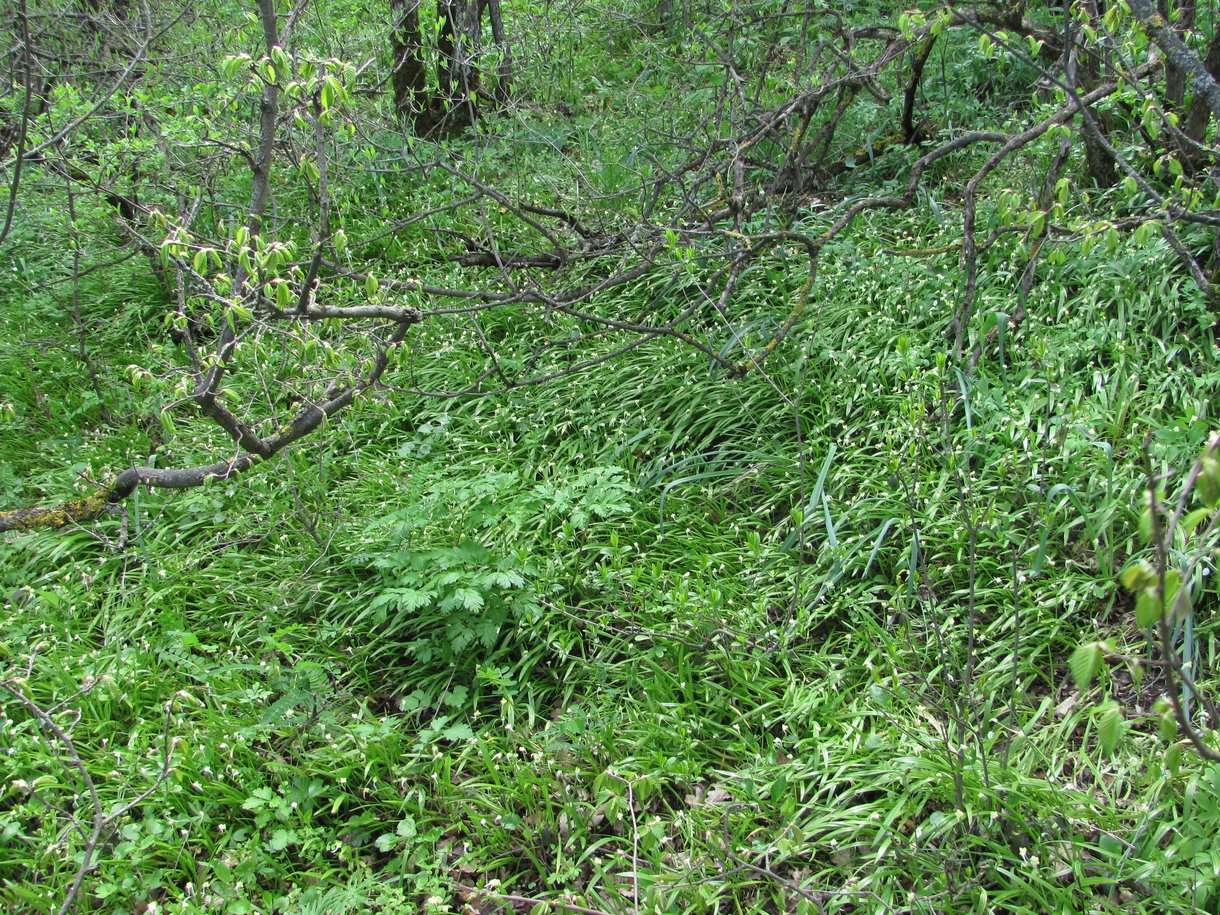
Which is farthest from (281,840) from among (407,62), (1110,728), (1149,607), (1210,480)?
(407,62)

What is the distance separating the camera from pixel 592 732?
2854mm

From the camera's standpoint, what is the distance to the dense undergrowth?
243cm

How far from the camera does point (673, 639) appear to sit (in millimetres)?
3023

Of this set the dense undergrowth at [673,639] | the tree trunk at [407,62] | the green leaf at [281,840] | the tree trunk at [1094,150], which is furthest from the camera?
the tree trunk at [407,62]

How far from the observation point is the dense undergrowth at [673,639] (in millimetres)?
2432

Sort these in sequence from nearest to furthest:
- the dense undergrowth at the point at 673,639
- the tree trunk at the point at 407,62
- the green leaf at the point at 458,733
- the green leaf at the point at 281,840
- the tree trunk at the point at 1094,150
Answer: the dense undergrowth at the point at 673,639 → the green leaf at the point at 281,840 → the green leaf at the point at 458,733 → the tree trunk at the point at 1094,150 → the tree trunk at the point at 407,62

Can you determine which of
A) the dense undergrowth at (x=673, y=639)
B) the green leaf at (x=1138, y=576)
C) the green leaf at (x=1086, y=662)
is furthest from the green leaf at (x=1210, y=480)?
the dense undergrowth at (x=673, y=639)

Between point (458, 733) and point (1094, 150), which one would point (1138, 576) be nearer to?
point (458, 733)

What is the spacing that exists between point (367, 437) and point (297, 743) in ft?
6.69

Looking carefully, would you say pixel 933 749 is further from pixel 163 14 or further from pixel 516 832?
pixel 163 14

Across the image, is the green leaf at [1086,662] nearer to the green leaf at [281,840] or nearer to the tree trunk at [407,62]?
the green leaf at [281,840]

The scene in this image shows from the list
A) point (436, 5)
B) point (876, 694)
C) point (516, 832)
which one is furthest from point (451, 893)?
point (436, 5)

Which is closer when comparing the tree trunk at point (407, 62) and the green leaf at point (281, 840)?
the green leaf at point (281, 840)

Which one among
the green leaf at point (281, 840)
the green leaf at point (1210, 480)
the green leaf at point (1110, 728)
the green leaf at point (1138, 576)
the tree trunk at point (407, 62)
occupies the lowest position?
the green leaf at point (281, 840)
